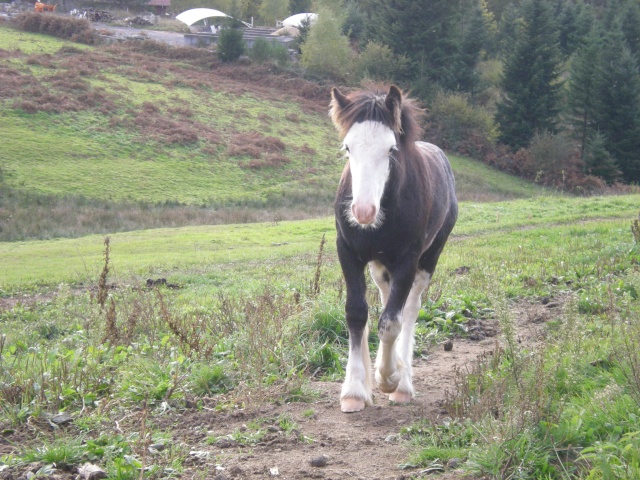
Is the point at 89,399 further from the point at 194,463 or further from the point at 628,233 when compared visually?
the point at 628,233

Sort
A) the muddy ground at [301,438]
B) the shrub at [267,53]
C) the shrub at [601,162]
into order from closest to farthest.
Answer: the muddy ground at [301,438], the shrub at [601,162], the shrub at [267,53]

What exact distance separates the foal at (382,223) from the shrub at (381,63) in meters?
54.2

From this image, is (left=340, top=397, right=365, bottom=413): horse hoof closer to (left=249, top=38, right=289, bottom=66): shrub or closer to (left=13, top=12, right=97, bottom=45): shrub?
(left=249, top=38, right=289, bottom=66): shrub

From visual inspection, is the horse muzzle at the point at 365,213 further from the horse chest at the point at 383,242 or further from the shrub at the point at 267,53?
the shrub at the point at 267,53

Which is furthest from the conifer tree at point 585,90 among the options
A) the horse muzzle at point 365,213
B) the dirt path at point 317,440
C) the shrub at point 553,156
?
the horse muzzle at point 365,213

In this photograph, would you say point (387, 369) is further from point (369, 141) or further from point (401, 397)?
point (369, 141)

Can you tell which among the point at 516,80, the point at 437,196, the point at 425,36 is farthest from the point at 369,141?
the point at 425,36

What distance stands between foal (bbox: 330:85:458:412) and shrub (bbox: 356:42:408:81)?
Result: 5424cm

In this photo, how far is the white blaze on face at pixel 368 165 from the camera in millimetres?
5234

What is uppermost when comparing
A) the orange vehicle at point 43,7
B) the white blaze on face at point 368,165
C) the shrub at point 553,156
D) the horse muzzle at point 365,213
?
the orange vehicle at point 43,7

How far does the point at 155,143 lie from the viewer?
45469 mm

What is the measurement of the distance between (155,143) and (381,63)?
75.3ft

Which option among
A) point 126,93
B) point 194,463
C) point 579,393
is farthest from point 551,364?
point 126,93

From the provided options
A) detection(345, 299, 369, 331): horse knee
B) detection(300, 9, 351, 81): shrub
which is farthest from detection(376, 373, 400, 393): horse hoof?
detection(300, 9, 351, 81): shrub
